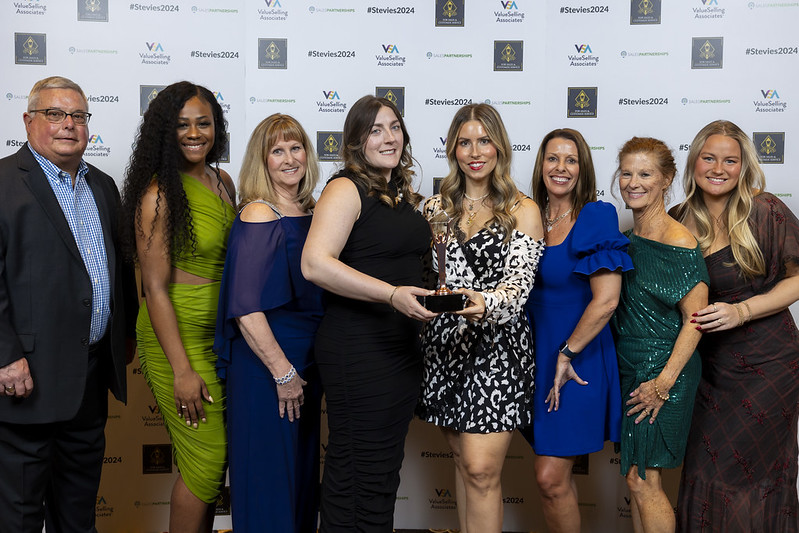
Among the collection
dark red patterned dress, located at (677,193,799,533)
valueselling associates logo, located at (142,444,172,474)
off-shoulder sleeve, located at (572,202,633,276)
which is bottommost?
valueselling associates logo, located at (142,444,172,474)

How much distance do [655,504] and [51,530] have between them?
7.22 feet

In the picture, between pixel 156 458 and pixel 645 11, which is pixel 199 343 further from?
pixel 645 11

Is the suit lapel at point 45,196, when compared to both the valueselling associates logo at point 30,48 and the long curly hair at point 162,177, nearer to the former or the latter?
the long curly hair at point 162,177

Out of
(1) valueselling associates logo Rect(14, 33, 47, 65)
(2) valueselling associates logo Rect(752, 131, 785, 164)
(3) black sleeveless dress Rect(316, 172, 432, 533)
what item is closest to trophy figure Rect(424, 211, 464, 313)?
(3) black sleeveless dress Rect(316, 172, 432, 533)

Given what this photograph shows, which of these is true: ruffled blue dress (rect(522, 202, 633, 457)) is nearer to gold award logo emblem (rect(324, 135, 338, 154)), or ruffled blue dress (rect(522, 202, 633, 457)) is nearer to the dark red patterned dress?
the dark red patterned dress

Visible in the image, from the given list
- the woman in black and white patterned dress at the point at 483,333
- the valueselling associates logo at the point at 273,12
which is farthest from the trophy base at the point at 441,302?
the valueselling associates logo at the point at 273,12

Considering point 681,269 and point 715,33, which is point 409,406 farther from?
point 715,33

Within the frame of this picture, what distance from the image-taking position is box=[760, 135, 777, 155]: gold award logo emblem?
337 centimetres

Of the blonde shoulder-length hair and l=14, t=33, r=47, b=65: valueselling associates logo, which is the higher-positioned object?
l=14, t=33, r=47, b=65: valueselling associates logo

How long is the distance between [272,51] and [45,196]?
1.58 meters

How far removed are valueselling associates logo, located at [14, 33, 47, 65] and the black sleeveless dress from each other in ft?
7.42

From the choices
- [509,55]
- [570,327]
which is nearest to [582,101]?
[509,55]

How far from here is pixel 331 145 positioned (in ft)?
11.4

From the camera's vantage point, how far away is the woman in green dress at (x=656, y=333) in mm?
2330
